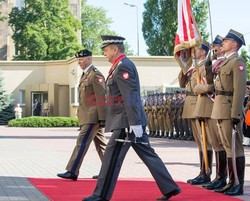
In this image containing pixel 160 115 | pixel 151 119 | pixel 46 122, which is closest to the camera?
pixel 160 115

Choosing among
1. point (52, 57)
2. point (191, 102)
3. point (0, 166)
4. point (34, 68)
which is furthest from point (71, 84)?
point (191, 102)

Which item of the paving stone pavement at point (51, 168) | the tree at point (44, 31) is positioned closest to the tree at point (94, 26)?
the tree at point (44, 31)

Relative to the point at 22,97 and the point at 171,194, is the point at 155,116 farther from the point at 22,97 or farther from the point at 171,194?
the point at 22,97

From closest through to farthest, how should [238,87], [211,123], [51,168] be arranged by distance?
1. [238,87]
2. [211,123]
3. [51,168]

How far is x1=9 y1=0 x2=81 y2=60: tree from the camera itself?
56.6 meters

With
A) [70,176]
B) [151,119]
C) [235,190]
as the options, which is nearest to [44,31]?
[151,119]

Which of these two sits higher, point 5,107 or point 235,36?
point 235,36

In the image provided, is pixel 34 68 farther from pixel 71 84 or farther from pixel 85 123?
pixel 85 123

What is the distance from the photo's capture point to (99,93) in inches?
395

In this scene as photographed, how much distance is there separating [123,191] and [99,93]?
1905mm

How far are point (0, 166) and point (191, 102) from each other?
4.56m

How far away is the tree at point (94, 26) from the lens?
87.5 meters

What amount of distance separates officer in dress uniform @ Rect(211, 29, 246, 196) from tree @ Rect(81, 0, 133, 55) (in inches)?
Answer: 3107

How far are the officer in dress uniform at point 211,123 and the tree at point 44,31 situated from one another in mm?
47763
